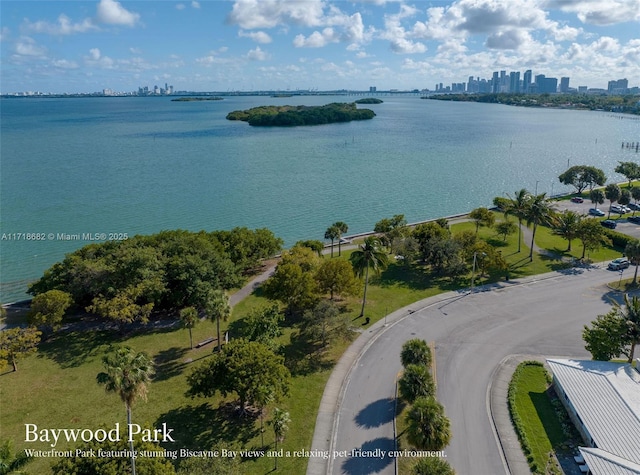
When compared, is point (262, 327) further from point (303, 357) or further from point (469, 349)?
point (469, 349)

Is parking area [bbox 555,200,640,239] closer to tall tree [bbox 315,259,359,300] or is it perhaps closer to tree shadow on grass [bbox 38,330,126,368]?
tall tree [bbox 315,259,359,300]

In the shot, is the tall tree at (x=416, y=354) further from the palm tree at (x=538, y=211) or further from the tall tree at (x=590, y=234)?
the tall tree at (x=590, y=234)

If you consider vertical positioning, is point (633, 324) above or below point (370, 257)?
below

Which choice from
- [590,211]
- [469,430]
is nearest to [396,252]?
[469,430]

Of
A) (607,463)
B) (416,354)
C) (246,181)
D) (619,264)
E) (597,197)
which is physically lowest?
(607,463)

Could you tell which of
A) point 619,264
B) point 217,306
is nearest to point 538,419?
point 217,306

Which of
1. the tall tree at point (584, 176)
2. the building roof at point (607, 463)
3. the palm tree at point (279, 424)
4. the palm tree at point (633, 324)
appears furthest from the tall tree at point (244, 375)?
the tall tree at point (584, 176)
